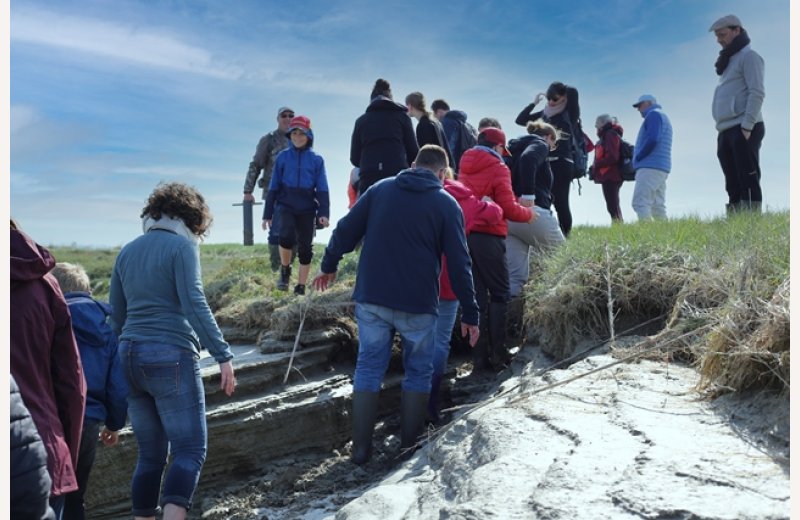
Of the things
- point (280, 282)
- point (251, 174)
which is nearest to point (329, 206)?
point (280, 282)

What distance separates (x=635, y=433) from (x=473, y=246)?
3.09 m

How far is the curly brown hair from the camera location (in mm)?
4410

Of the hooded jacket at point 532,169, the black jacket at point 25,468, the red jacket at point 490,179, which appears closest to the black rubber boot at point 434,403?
the red jacket at point 490,179

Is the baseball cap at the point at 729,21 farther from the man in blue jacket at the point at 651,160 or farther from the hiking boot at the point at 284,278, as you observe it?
the hiking boot at the point at 284,278

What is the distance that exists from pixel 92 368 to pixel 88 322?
261mm

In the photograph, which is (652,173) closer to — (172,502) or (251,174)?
(251,174)

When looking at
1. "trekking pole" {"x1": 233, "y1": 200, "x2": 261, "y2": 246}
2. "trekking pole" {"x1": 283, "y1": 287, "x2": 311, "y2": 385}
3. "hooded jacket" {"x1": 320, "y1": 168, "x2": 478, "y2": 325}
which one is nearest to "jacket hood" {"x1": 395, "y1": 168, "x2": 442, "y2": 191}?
Result: "hooded jacket" {"x1": 320, "y1": 168, "x2": 478, "y2": 325}

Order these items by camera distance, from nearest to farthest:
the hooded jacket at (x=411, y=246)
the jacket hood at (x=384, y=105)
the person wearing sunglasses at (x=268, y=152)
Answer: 1. the hooded jacket at (x=411, y=246)
2. the jacket hood at (x=384, y=105)
3. the person wearing sunglasses at (x=268, y=152)

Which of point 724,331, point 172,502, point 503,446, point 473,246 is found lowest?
point 172,502

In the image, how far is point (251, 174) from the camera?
35.3 feet

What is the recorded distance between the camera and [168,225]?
4.38 meters

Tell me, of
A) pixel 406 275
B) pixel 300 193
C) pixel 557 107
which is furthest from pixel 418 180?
pixel 557 107

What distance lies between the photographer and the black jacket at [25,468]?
7.64 feet

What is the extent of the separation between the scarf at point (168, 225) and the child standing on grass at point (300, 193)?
13.9ft
